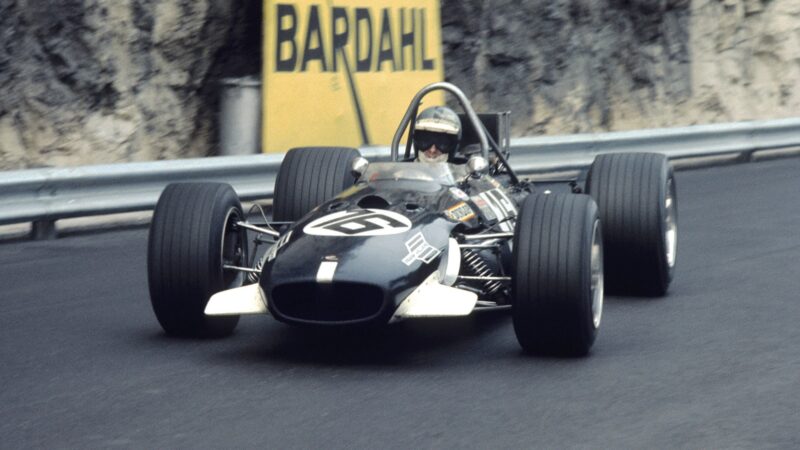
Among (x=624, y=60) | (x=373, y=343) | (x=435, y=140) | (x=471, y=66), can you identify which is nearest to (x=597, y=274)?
(x=373, y=343)

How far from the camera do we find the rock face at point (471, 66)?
13969 millimetres

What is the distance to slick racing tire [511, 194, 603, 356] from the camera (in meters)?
6.60

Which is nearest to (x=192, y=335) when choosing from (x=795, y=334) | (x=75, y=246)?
(x=795, y=334)

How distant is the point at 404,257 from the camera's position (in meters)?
6.57

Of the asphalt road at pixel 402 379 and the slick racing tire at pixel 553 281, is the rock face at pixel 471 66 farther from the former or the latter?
the slick racing tire at pixel 553 281

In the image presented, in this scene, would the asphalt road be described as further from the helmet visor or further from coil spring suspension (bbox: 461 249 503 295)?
the helmet visor

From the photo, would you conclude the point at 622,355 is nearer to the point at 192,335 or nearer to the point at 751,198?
the point at 192,335

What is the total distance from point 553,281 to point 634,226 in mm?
2034

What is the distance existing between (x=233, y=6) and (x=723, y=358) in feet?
33.3

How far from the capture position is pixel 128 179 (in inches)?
456

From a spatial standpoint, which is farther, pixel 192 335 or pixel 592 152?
pixel 592 152

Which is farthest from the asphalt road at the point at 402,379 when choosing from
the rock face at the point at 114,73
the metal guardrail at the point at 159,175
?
the rock face at the point at 114,73

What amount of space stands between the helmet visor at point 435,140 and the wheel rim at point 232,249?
1230 mm

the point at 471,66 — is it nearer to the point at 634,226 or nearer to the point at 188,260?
the point at 634,226
